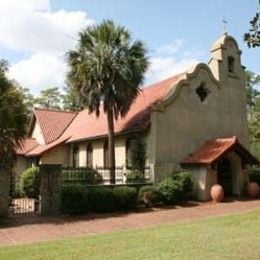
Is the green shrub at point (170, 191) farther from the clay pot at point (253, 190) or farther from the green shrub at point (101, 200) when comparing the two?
the clay pot at point (253, 190)

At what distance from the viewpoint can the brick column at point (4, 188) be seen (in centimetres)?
1881

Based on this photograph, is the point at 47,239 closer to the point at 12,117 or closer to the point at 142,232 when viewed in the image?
the point at 142,232

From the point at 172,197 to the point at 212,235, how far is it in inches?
379

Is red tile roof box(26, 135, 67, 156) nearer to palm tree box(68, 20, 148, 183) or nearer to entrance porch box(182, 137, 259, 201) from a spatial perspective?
palm tree box(68, 20, 148, 183)

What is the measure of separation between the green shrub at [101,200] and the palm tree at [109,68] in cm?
431

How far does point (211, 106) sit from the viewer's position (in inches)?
1107

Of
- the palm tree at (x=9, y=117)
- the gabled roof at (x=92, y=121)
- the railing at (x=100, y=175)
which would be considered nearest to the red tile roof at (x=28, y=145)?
the gabled roof at (x=92, y=121)

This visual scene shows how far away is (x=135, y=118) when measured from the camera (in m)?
27.7

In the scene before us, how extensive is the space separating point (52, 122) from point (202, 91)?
1718 centimetres

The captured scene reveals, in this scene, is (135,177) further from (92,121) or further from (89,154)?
(92,121)

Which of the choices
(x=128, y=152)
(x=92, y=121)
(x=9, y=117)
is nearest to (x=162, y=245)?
(x=9, y=117)

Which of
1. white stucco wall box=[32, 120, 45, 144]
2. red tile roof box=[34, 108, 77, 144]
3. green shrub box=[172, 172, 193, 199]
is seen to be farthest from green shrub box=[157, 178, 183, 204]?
white stucco wall box=[32, 120, 45, 144]

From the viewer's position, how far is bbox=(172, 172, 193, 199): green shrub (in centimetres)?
2347

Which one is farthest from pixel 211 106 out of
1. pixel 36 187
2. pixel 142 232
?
pixel 142 232
